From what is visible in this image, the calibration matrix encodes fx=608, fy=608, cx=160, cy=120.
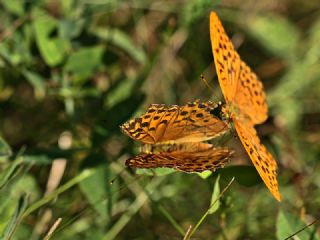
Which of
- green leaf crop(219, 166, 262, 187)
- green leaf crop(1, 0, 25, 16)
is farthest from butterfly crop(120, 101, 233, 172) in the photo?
green leaf crop(1, 0, 25, 16)

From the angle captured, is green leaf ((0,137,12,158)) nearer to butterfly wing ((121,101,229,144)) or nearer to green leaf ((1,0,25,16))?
butterfly wing ((121,101,229,144))

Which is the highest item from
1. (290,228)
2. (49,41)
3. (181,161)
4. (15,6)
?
(15,6)

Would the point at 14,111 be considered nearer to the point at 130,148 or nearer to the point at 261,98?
the point at 130,148

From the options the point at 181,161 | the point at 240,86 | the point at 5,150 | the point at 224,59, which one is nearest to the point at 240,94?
the point at 240,86

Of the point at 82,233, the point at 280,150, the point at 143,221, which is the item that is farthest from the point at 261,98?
the point at 82,233

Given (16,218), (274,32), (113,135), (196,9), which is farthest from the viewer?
(274,32)

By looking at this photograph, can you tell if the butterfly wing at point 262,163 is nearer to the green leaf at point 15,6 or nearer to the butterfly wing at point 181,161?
the butterfly wing at point 181,161

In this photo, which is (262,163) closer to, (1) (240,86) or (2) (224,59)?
(2) (224,59)

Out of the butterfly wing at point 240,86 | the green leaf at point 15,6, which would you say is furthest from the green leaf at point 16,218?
the green leaf at point 15,6

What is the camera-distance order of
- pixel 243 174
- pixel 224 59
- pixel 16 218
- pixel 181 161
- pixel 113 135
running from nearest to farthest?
pixel 181 161
pixel 16 218
pixel 243 174
pixel 224 59
pixel 113 135
